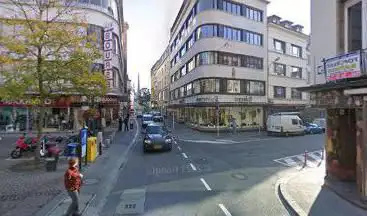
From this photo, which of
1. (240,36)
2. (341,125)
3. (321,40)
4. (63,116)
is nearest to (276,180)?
(341,125)

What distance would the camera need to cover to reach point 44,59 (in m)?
15.5

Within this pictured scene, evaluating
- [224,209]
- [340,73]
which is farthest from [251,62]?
[224,209]

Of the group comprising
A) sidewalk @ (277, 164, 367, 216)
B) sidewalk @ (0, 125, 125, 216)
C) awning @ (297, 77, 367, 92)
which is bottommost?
sidewalk @ (277, 164, 367, 216)

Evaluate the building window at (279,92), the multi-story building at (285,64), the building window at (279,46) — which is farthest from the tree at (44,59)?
the building window at (279,46)

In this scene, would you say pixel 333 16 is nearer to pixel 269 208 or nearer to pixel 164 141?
pixel 269 208

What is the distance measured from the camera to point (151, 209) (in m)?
9.27

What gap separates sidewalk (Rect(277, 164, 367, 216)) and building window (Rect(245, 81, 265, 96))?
29563mm

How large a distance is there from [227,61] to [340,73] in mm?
29569

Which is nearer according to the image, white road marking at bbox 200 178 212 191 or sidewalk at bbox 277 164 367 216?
sidewalk at bbox 277 164 367 216

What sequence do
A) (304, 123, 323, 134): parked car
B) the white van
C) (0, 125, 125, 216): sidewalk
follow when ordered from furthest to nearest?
(304, 123, 323, 134): parked car → the white van → (0, 125, 125, 216): sidewalk

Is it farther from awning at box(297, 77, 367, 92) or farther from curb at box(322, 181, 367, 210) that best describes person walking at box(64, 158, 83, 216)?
awning at box(297, 77, 367, 92)

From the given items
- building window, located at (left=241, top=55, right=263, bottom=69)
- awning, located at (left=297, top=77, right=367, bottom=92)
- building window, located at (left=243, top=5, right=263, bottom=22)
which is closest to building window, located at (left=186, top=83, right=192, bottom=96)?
building window, located at (left=241, top=55, right=263, bottom=69)

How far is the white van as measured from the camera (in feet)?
112

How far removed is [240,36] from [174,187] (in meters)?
33.0
